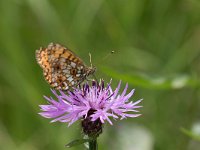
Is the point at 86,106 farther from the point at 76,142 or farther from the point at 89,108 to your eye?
the point at 76,142

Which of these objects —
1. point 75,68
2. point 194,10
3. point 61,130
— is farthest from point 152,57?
point 75,68

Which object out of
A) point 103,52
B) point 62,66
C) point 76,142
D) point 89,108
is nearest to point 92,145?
point 76,142

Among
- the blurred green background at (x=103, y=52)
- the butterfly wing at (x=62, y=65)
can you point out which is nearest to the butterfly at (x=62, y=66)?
the butterfly wing at (x=62, y=65)

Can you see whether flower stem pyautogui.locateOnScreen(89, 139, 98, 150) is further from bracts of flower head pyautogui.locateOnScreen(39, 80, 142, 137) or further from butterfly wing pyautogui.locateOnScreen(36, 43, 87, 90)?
butterfly wing pyautogui.locateOnScreen(36, 43, 87, 90)

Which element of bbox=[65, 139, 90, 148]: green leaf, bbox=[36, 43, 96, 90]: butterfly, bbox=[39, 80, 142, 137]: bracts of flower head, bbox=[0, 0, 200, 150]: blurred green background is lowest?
bbox=[65, 139, 90, 148]: green leaf

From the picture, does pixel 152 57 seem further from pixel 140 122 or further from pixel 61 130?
pixel 61 130

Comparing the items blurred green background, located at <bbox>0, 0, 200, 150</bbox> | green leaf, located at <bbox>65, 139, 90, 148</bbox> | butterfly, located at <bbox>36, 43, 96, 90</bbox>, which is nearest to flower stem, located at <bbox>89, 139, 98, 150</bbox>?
green leaf, located at <bbox>65, 139, 90, 148</bbox>
